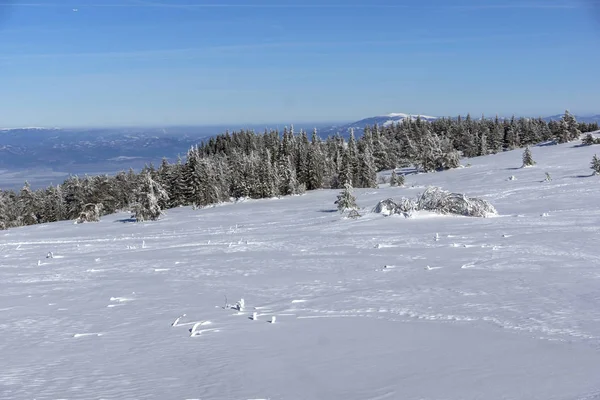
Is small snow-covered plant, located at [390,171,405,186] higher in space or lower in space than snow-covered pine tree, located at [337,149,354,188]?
lower

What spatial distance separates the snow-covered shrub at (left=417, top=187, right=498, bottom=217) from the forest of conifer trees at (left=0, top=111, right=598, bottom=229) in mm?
27517

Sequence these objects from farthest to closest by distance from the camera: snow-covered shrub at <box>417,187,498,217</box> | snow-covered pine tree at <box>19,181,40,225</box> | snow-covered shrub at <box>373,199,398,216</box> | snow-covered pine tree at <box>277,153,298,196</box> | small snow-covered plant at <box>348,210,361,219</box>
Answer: snow-covered pine tree at <box>19,181,40,225</box> < snow-covered pine tree at <box>277,153,298,196</box> < small snow-covered plant at <box>348,210,361,219</box> < snow-covered shrub at <box>373,199,398,216</box> < snow-covered shrub at <box>417,187,498,217</box>

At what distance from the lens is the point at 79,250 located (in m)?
27.1

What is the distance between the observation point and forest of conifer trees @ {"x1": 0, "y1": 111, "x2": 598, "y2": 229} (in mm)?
63906

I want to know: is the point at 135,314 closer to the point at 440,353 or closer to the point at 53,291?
the point at 53,291

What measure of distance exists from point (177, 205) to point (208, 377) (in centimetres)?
6492

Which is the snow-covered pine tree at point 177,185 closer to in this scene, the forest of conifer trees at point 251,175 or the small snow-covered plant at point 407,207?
the forest of conifer trees at point 251,175

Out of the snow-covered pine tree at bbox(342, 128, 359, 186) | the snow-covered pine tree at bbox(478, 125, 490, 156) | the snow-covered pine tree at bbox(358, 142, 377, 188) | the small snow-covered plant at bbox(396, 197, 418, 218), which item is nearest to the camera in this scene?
the small snow-covered plant at bbox(396, 197, 418, 218)

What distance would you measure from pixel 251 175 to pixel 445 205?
3855 centimetres

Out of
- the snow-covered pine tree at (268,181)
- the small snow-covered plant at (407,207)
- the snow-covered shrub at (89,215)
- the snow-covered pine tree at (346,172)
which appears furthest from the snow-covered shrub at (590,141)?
the snow-covered shrub at (89,215)

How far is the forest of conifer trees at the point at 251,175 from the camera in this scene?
2516 inches

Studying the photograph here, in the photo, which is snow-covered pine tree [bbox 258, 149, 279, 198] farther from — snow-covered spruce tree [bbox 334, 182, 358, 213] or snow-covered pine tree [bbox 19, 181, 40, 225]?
snow-covered pine tree [bbox 19, 181, 40, 225]

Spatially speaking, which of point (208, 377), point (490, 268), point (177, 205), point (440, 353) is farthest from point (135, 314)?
point (177, 205)

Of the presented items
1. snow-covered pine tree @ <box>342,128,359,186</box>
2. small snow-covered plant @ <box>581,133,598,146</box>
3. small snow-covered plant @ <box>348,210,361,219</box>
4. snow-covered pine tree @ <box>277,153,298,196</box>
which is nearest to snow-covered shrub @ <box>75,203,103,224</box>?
snow-covered pine tree @ <box>277,153,298,196</box>
